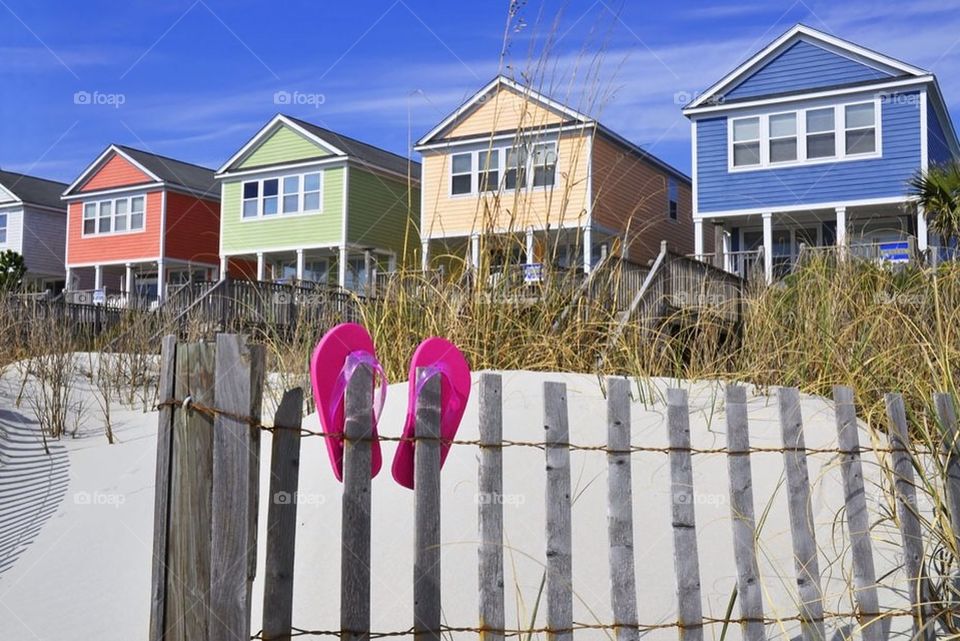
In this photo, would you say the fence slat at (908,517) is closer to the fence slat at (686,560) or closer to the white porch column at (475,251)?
the fence slat at (686,560)

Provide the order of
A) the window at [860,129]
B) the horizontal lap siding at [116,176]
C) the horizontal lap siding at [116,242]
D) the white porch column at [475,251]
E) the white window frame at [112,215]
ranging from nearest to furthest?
the white porch column at [475,251] < the window at [860,129] < the horizontal lap siding at [116,242] < the white window frame at [112,215] < the horizontal lap siding at [116,176]

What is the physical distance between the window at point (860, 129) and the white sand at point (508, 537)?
18.6 m

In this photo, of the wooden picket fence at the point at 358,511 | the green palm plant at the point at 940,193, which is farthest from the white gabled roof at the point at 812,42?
the wooden picket fence at the point at 358,511

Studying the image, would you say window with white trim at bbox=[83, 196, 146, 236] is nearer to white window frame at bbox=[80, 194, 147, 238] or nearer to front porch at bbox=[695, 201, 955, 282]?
white window frame at bbox=[80, 194, 147, 238]

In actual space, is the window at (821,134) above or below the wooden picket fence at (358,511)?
above

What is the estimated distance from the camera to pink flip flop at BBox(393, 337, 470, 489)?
2959 mm

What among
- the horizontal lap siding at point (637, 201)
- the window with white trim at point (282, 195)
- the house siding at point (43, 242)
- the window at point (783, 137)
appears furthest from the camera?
the house siding at point (43, 242)

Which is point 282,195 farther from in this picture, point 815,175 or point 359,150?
point 815,175

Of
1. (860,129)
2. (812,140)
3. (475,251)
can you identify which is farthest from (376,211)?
(475,251)

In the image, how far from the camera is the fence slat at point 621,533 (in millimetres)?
3127

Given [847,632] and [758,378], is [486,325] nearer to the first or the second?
[758,378]

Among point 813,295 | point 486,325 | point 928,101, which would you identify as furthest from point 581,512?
point 928,101

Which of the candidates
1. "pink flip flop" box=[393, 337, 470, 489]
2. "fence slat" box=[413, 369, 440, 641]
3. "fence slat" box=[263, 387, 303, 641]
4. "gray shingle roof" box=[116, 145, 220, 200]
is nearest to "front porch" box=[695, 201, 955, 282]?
"pink flip flop" box=[393, 337, 470, 489]

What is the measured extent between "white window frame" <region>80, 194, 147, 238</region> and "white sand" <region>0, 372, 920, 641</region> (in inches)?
1229
